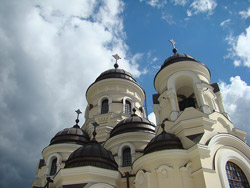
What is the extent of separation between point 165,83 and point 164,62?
1.86 meters

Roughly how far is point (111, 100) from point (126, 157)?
21.2 feet

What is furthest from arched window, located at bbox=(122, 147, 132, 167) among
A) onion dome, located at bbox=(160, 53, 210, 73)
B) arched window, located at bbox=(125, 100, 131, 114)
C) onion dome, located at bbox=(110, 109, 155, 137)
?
onion dome, located at bbox=(160, 53, 210, 73)

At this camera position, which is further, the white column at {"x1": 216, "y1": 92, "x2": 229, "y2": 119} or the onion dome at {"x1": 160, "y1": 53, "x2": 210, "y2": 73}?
the onion dome at {"x1": 160, "y1": 53, "x2": 210, "y2": 73}

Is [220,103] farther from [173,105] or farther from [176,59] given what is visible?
[176,59]

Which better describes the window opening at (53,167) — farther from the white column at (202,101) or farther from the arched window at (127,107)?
the white column at (202,101)

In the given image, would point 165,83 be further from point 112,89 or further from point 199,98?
point 112,89

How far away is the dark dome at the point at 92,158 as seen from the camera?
11.4 metres

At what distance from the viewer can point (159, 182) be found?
33.5 feet

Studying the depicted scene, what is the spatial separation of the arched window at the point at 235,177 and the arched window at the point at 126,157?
5.92m

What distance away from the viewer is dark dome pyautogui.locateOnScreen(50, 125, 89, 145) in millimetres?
16998

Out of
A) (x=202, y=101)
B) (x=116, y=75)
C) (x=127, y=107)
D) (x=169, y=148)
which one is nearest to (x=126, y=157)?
(x=169, y=148)

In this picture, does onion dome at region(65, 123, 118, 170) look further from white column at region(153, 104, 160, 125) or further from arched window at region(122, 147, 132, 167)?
white column at region(153, 104, 160, 125)

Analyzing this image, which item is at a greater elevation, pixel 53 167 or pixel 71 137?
pixel 71 137

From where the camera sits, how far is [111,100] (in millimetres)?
20312
